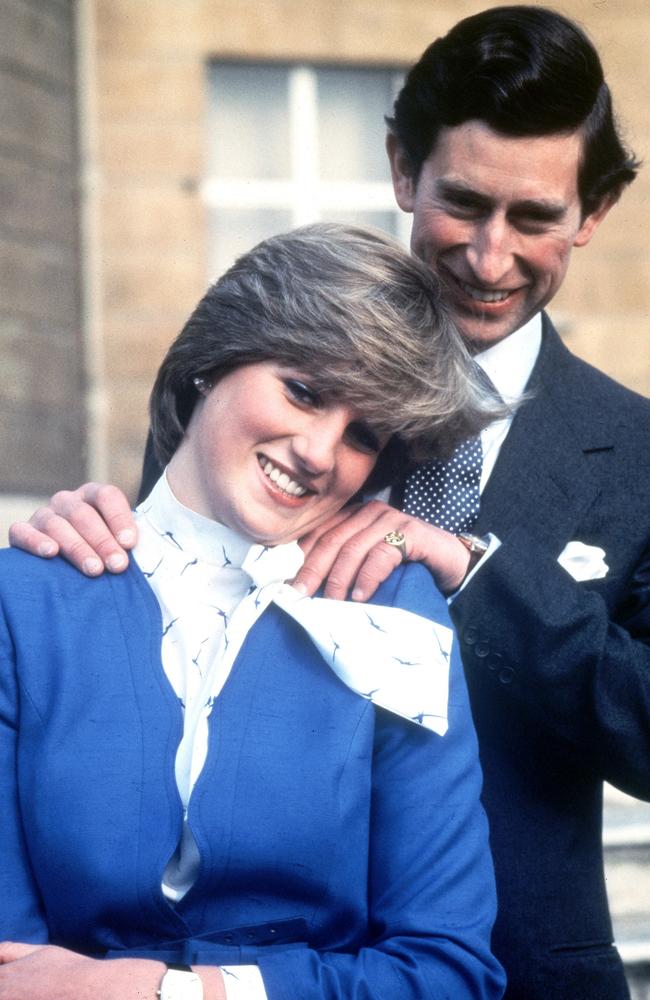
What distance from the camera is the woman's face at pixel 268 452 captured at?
2.04m

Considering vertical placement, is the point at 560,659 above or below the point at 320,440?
below

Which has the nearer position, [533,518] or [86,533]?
[86,533]

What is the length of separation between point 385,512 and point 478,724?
398 millimetres

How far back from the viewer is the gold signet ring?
210 centimetres

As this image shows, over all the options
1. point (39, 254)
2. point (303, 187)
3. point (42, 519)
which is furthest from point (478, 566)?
point (303, 187)

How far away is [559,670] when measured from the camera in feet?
7.13

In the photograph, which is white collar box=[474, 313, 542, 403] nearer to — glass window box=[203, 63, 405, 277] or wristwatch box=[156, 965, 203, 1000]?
wristwatch box=[156, 965, 203, 1000]

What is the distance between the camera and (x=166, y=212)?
6.92m

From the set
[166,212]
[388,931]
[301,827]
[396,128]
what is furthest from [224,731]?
[166,212]

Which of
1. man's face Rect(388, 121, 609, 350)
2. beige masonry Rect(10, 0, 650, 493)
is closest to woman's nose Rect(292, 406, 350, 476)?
man's face Rect(388, 121, 609, 350)

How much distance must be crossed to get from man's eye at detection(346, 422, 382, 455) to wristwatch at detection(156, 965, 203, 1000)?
78 cm

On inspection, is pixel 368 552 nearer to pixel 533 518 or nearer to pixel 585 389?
pixel 533 518

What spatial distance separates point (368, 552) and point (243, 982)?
0.62 metres

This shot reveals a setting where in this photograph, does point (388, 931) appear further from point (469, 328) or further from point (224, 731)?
point (469, 328)
